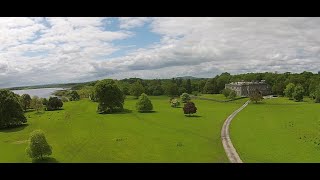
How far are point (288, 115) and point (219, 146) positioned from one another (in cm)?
2131

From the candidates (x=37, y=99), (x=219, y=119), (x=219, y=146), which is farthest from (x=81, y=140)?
(x=37, y=99)

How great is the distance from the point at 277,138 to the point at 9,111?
26231mm

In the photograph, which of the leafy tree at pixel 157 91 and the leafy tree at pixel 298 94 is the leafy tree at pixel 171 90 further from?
the leafy tree at pixel 298 94

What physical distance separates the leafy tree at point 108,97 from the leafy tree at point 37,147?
23364mm

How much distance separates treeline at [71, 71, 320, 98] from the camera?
5597cm

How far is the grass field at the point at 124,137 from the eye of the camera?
21.4 metres

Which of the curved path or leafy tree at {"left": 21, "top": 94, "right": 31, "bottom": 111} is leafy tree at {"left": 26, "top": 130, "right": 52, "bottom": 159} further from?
leafy tree at {"left": 21, "top": 94, "right": 31, "bottom": 111}

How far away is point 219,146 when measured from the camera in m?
23.0

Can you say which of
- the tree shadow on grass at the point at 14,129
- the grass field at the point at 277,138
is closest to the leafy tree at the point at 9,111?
the tree shadow on grass at the point at 14,129

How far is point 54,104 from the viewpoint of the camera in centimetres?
4688

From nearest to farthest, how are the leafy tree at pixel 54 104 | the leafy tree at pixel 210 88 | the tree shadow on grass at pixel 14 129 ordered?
the tree shadow on grass at pixel 14 129
the leafy tree at pixel 54 104
the leafy tree at pixel 210 88

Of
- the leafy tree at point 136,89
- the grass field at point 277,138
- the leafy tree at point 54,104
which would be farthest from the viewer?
the leafy tree at point 136,89

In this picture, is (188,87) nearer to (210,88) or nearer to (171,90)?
(210,88)
